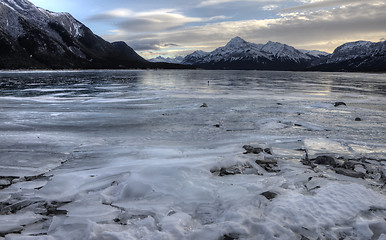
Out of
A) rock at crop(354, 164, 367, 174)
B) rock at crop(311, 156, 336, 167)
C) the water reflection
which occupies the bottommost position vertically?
rock at crop(354, 164, 367, 174)

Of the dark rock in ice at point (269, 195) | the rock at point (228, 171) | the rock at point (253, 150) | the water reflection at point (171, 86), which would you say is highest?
the water reflection at point (171, 86)

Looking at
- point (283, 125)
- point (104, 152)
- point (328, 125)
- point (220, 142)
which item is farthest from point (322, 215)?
point (328, 125)

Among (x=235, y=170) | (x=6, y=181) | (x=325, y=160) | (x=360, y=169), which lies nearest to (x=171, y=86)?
(x=325, y=160)

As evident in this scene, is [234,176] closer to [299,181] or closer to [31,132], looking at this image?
[299,181]

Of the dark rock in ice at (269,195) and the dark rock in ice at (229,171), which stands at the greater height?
the dark rock in ice at (229,171)

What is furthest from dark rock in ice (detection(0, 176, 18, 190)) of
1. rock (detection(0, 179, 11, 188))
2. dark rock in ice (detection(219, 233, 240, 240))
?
dark rock in ice (detection(219, 233, 240, 240))

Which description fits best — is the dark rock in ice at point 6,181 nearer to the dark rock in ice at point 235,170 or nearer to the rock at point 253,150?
the dark rock in ice at point 235,170

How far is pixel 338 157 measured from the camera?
891cm

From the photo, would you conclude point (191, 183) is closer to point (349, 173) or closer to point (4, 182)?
point (349, 173)

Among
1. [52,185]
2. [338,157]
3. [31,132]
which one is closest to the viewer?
[52,185]

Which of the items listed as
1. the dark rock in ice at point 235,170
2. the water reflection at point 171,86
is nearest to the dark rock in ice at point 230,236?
the dark rock in ice at point 235,170

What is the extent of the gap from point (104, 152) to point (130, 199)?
369 cm

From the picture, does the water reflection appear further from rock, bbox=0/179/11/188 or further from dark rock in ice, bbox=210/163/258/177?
dark rock in ice, bbox=210/163/258/177

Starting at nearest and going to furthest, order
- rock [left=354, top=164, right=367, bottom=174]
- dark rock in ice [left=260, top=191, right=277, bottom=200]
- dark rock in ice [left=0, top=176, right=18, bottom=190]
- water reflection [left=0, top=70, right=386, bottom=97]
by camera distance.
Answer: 1. dark rock in ice [left=260, top=191, right=277, bottom=200]
2. dark rock in ice [left=0, top=176, right=18, bottom=190]
3. rock [left=354, top=164, right=367, bottom=174]
4. water reflection [left=0, top=70, right=386, bottom=97]
